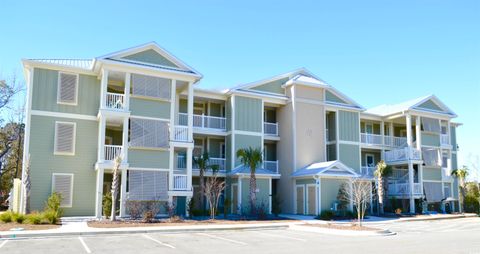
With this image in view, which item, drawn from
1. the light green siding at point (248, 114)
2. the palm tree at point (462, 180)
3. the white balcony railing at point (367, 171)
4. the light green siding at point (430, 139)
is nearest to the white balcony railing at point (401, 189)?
the white balcony railing at point (367, 171)

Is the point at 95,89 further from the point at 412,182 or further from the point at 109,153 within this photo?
the point at 412,182

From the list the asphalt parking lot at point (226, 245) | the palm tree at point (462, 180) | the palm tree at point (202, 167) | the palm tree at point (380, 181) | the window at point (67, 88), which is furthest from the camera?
the palm tree at point (462, 180)

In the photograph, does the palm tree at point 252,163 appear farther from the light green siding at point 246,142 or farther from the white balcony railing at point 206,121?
the white balcony railing at point 206,121

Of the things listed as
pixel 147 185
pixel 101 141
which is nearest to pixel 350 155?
pixel 147 185

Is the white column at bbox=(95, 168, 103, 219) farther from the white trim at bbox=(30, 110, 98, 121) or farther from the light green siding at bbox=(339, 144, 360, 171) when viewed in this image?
the light green siding at bbox=(339, 144, 360, 171)

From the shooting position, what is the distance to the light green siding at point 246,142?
99.1 ft

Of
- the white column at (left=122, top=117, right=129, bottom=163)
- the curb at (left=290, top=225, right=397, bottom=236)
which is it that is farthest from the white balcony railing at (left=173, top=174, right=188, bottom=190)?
the curb at (left=290, top=225, right=397, bottom=236)

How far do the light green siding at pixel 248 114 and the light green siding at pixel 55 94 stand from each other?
9725 mm

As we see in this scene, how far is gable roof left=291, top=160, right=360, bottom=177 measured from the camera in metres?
29.2

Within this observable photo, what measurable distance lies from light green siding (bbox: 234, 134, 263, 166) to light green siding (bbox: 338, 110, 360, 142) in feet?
24.1

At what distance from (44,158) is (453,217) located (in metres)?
28.6

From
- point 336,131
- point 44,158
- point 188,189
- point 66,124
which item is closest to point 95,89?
point 66,124

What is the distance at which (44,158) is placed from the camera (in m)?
24.1

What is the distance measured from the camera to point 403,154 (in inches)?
1412
